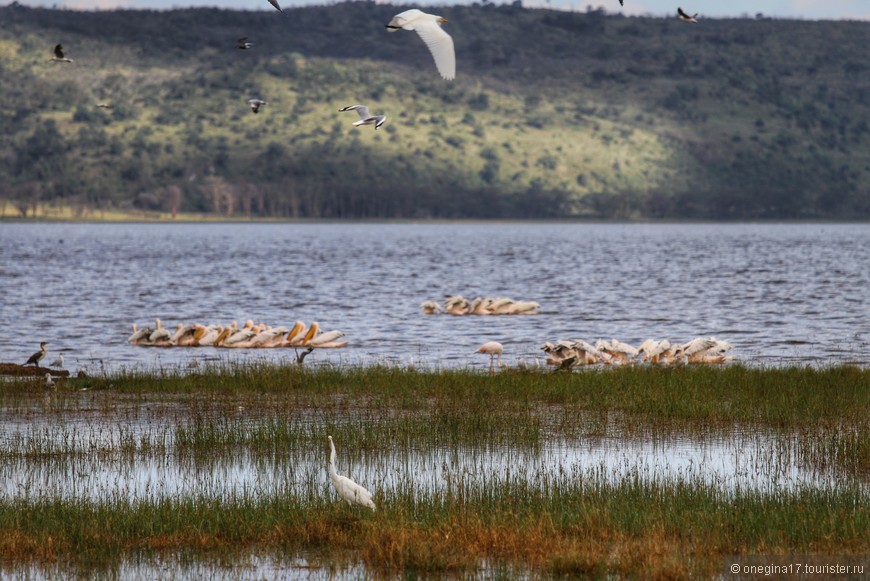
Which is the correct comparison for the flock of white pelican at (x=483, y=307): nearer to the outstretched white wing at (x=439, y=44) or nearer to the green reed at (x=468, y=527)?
the outstretched white wing at (x=439, y=44)

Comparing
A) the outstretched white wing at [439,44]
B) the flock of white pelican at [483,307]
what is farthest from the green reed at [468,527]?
the flock of white pelican at [483,307]

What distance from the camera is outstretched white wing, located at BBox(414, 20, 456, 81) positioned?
15.9m

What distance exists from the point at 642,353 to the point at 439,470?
12.9 m

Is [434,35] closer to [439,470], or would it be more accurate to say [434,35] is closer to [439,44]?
[439,44]

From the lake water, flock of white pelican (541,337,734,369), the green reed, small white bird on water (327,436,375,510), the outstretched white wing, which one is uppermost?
the outstretched white wing

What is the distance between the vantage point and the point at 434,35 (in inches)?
642

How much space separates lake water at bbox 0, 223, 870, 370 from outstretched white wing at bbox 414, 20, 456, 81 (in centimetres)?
1095

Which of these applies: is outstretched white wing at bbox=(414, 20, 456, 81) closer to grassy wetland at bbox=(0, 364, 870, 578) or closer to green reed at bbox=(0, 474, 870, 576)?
grassy wetland at bbox=(0, 364, 870, 578)

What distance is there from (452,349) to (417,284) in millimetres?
33793

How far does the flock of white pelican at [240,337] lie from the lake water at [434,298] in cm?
59

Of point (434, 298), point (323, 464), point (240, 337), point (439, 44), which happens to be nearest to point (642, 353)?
point (240, 337)

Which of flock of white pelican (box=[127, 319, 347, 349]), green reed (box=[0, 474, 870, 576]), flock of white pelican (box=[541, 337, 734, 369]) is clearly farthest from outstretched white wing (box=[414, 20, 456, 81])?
flock of white pelican (box=[127, 319, 347, 349])

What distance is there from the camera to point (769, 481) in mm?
13930

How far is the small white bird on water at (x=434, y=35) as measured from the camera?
620 inches
